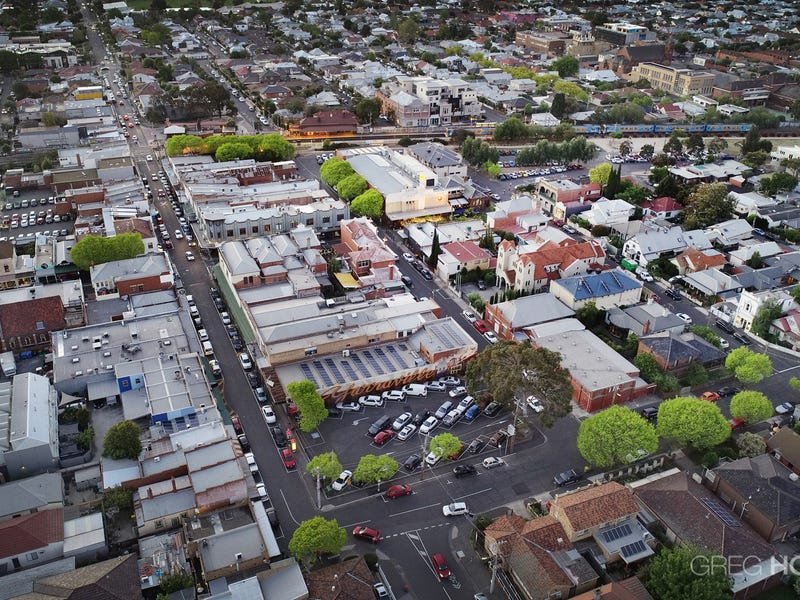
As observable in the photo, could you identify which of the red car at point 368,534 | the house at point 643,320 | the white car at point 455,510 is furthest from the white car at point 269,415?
the house at point 643,320

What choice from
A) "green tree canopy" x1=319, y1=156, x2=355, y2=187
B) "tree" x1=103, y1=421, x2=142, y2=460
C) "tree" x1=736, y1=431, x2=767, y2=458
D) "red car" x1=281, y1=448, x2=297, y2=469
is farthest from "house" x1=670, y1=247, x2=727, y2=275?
"tree" x1=103, y1=421, x2=142, y2=460

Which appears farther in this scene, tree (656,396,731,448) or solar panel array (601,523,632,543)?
tree (656,396,731,448)

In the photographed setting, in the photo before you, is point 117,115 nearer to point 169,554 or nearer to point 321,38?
point 321,38

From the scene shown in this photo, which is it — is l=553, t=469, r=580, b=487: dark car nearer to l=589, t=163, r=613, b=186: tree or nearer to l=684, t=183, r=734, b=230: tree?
l=684, t=183, r=734, b=230: tree

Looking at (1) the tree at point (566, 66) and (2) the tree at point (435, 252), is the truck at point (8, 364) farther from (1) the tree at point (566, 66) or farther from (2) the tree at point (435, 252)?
(1) the tree at point (566, 66)

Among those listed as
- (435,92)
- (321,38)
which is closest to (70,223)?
(435,92)

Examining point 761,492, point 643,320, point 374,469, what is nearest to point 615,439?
point 761,492
